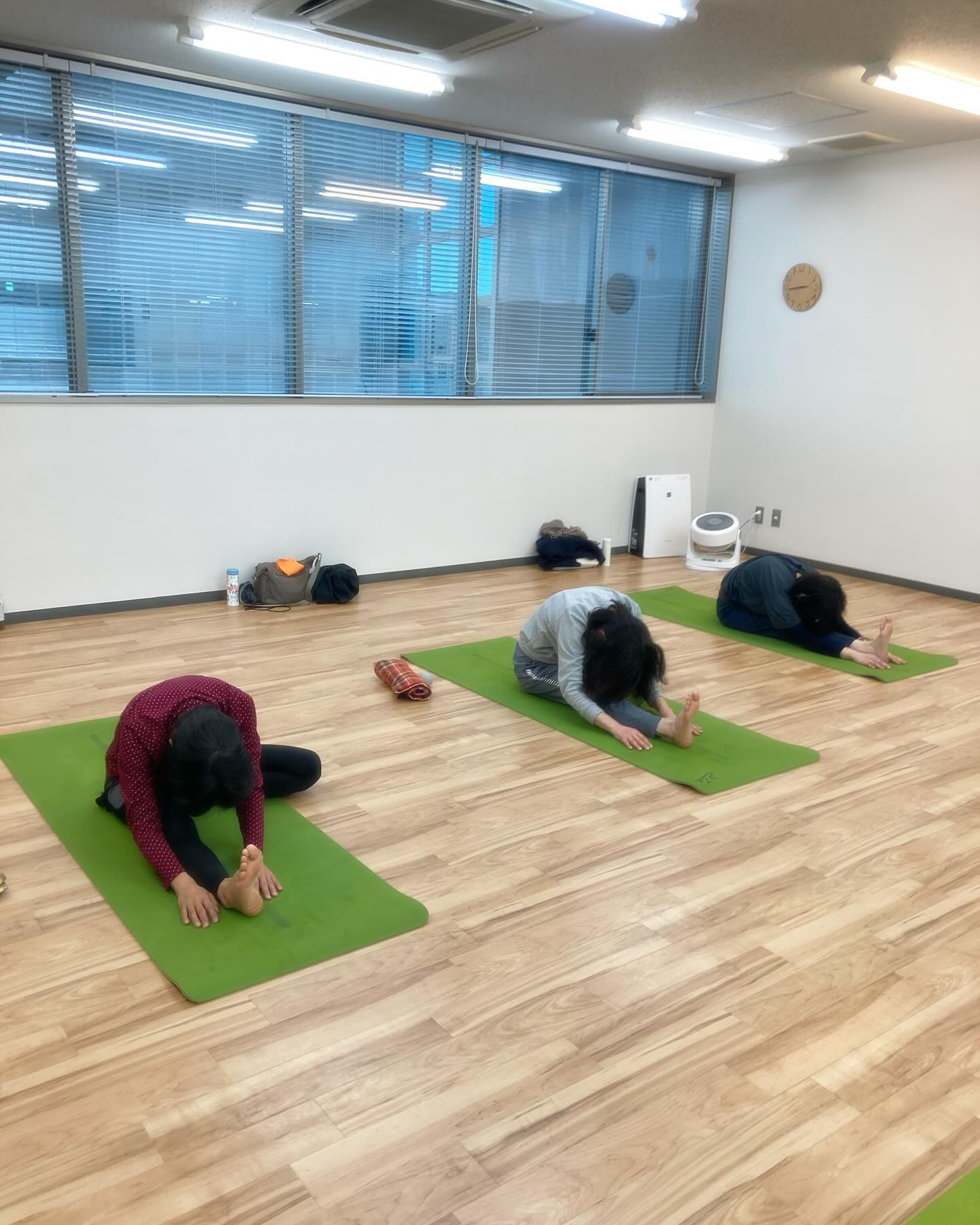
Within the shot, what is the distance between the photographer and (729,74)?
4.61 m

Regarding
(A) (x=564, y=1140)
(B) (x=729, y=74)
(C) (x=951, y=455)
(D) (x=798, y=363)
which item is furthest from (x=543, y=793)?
(D) (x=798, y=363)

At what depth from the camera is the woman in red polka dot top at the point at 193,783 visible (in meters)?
2.27

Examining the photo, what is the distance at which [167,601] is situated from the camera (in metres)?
5.38

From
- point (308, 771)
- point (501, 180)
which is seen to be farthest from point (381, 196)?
point (308, 771)

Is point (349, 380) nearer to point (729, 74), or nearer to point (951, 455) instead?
point (729, 74)

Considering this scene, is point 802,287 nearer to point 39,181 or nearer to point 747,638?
point 747,638

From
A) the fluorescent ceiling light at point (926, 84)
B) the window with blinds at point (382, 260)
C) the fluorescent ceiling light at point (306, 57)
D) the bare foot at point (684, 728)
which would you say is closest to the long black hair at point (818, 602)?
the bare foot at point (684, 728)

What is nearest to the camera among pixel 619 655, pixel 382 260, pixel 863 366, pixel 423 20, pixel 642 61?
pixel 619 655

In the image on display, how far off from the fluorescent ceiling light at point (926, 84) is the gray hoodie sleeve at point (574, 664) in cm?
280

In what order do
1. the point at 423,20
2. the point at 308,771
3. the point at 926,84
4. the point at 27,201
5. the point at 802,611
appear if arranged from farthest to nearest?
1. the point at 802,611
2. the point at 27,201
3. the point at 926,84
4. the point at 423,20
5. the point at 308,771

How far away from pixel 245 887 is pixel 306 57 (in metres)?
3.70

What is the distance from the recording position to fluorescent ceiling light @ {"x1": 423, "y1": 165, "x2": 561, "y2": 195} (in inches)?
232

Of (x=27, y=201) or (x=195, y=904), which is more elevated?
(x=27, y=201)

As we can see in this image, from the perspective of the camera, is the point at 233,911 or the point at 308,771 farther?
the point at 308,771
